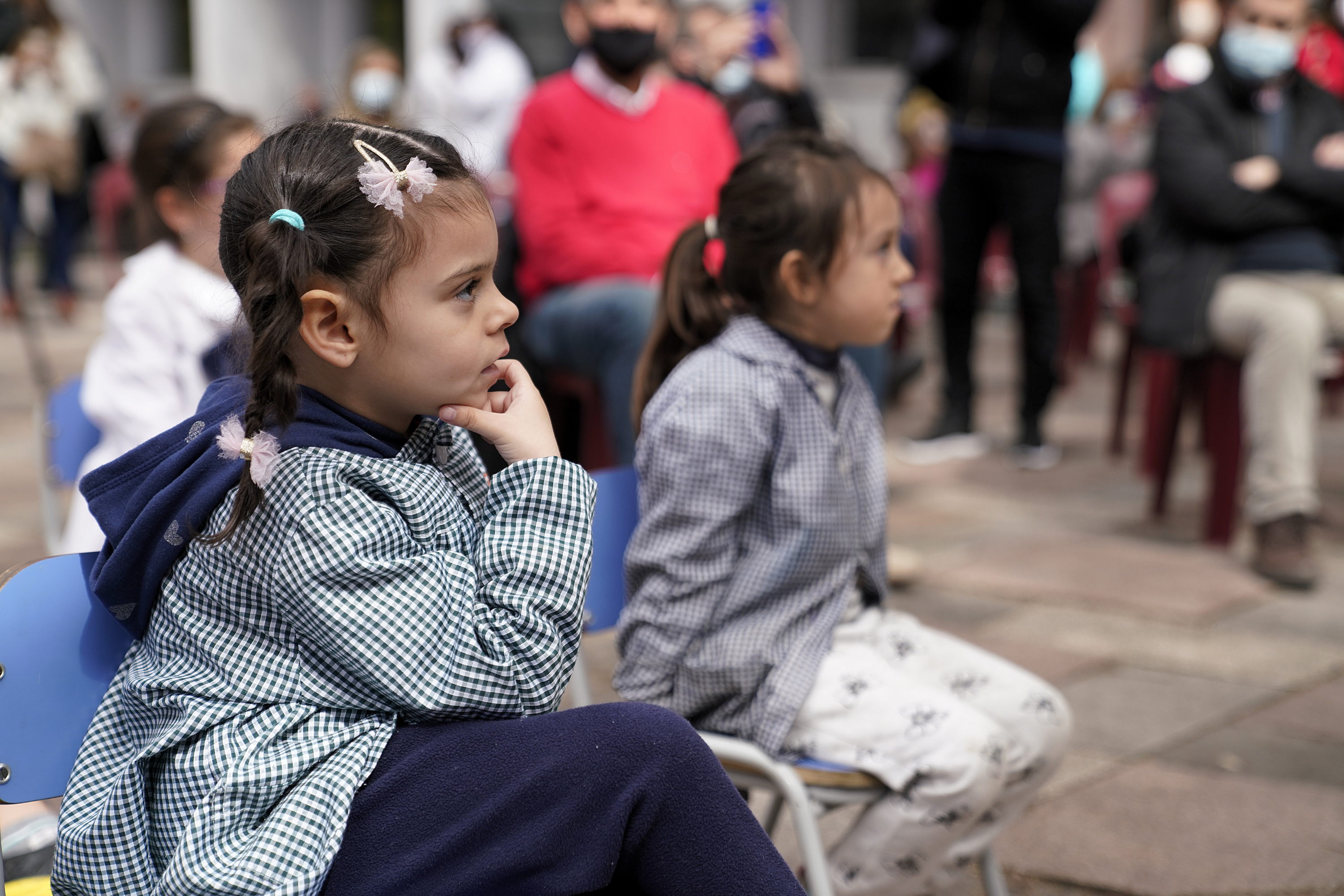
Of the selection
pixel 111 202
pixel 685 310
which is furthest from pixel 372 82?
pixel 111 202

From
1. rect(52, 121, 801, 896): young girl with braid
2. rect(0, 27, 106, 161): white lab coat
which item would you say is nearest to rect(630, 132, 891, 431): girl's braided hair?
rect(52, 121, 801, 896): young girl with braid

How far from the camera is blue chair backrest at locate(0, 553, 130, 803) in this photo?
1.56m

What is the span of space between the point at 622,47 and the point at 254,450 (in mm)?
3334

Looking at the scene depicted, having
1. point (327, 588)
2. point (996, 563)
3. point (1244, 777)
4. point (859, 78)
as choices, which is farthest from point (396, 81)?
point (327, 588)

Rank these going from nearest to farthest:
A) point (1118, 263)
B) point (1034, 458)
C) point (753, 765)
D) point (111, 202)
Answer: point (753, 765), point (1034, 458), point (1118, 263), point (111, 202)

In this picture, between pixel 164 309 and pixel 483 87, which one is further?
pixel 483 87

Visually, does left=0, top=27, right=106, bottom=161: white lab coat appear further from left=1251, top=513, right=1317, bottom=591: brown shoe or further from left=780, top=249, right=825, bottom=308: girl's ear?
left=780, top=249, right=825, bottom=308: girl's ear

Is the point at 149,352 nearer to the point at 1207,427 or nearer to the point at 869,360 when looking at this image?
the point at 869,360

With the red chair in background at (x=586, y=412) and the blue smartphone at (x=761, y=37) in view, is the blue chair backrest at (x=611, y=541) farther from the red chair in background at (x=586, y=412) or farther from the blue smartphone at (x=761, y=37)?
the blue smartphone at (x=761, y=37)

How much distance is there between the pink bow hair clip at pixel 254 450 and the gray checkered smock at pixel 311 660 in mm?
16

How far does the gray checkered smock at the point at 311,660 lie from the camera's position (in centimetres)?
139

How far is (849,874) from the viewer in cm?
203

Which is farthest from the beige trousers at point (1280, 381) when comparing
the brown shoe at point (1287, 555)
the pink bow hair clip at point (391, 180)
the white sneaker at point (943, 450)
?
the pink bow hair clip at point (391, 180)

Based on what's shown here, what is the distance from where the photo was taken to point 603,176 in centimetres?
446
